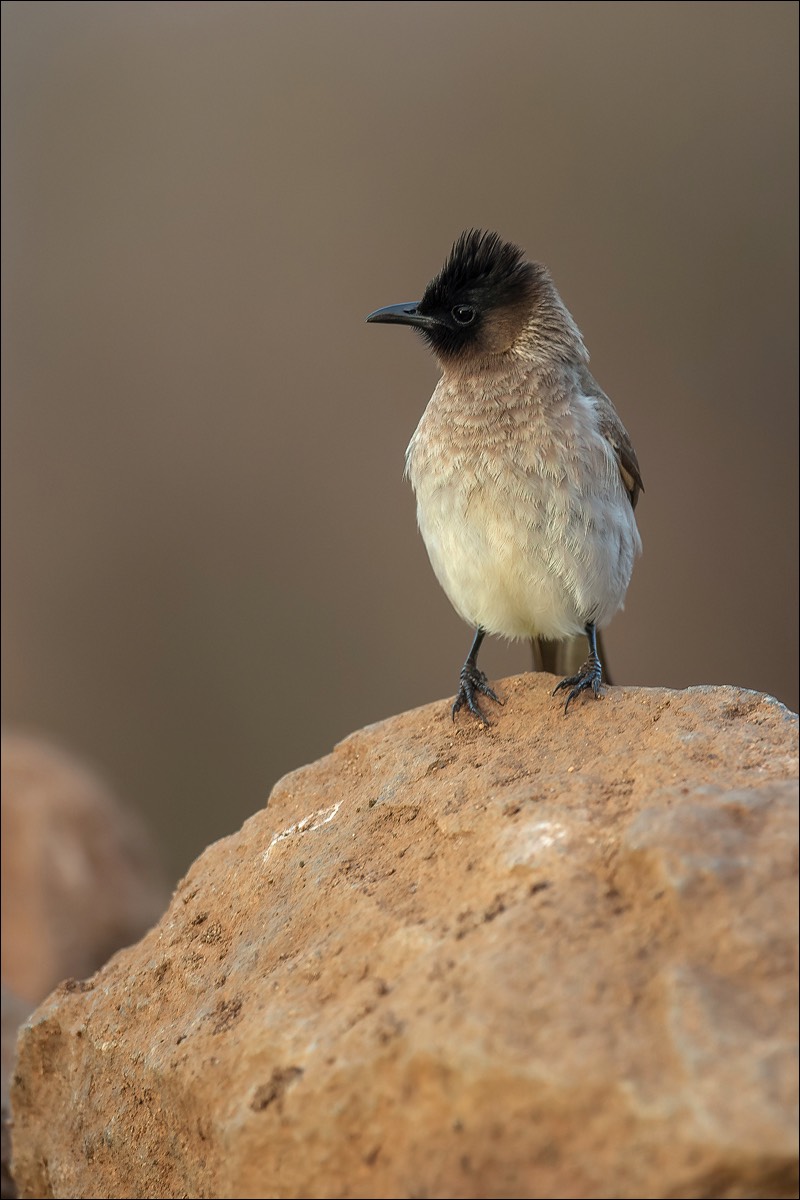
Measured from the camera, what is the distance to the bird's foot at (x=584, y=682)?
2.94 metres

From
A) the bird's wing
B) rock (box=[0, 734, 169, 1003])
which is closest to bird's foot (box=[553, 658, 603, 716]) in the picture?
the bird's wing

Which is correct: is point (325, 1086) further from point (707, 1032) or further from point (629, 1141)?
point (707, 1032)

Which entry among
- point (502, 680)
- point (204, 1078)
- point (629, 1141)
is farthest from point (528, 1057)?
point (502, 680)

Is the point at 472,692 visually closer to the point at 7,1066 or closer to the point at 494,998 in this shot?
the point at 494,998

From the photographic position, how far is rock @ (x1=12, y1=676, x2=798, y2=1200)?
1.65 metres

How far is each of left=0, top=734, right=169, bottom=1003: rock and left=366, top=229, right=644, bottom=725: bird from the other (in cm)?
289

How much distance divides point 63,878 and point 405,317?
3458mm

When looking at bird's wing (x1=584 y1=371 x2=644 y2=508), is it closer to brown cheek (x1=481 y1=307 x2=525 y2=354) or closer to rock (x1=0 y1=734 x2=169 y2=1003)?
brown cheek (x1=481 y1=307 x2=525 y2=354)

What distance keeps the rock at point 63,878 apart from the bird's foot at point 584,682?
334 cm

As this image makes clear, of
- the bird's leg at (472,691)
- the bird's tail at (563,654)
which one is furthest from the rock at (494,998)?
the bird's tail at (563,654)

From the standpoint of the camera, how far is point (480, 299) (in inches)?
152

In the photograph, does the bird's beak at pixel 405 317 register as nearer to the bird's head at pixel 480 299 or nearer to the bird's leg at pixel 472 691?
the bird's head at pixel 480 299

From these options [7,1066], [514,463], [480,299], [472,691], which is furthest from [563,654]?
[7,1066]

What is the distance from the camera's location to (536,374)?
3676 mm
